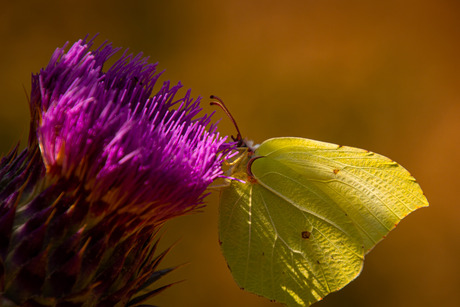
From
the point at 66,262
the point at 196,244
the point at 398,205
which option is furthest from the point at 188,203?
the point at 196,244

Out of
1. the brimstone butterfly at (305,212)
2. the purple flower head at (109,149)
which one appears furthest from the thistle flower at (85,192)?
the brimstone butterfly at (305,212)

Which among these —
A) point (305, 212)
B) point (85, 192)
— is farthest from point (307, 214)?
point (85, 192)

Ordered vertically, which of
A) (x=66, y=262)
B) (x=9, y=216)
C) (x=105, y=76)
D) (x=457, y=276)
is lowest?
(x=457, y=276)

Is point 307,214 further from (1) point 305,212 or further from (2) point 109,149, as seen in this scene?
(2) point 109,149

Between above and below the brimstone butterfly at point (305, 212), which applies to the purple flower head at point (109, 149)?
above

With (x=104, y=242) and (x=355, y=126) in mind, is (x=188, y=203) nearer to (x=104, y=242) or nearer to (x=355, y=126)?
(x=104, y=242)

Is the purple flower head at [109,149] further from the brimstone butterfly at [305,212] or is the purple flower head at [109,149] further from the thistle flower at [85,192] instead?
the brimstone butterfly at [305,212]

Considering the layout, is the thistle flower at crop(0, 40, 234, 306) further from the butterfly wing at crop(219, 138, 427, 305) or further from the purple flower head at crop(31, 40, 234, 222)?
the butterfly wing at crop(219, 138, 427, 305)

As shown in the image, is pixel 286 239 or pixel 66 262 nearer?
pixel 66 262

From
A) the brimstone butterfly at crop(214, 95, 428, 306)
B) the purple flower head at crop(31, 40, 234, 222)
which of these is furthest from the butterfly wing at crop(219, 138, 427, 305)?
the purple flower head at crop(31, 40, 234, 222)
